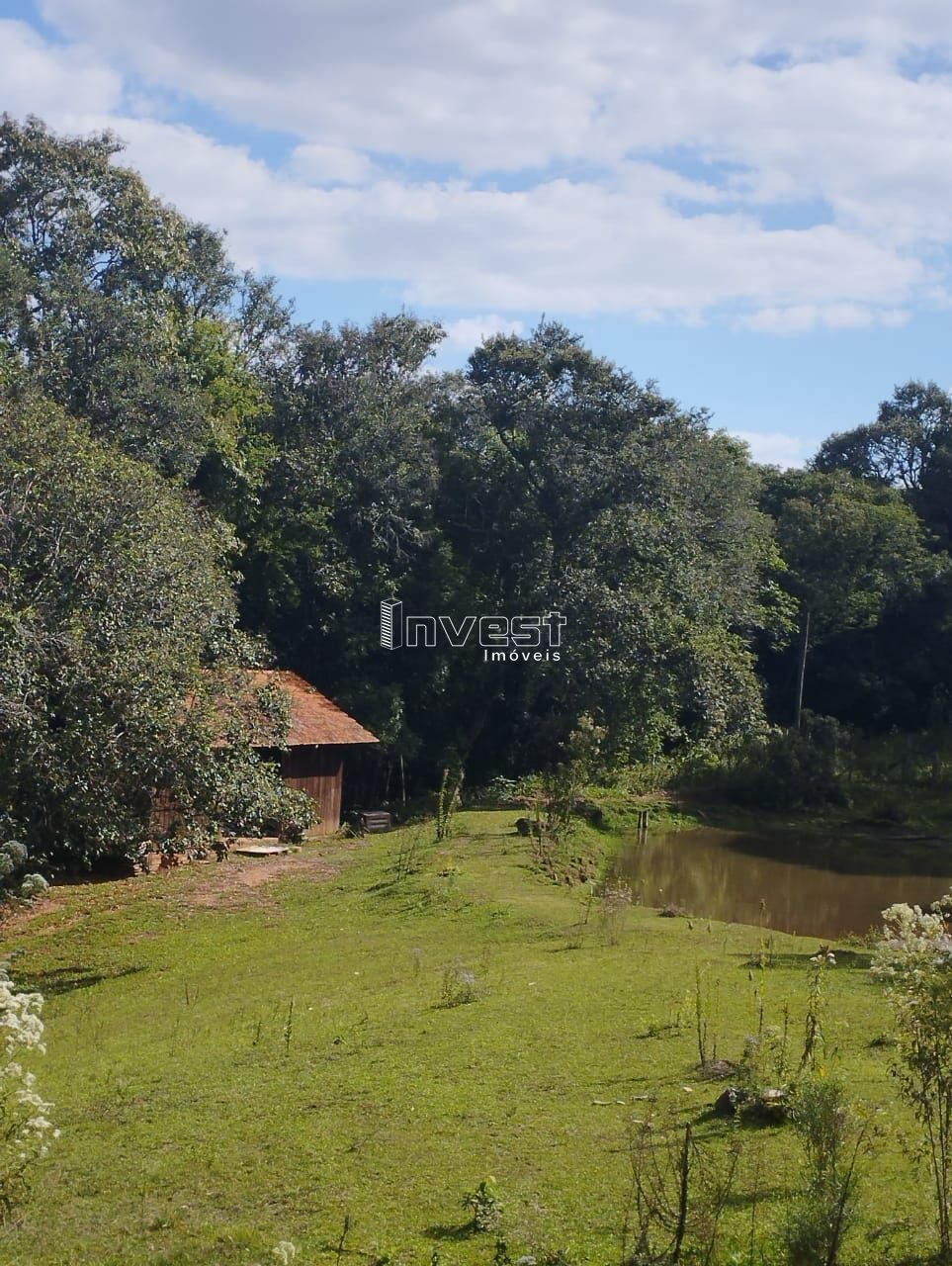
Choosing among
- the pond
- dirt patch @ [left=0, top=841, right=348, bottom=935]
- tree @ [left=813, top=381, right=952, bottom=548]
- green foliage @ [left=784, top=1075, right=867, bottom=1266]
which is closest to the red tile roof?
dirt patch @ [left=0, top=841, right=348, bottom=935]

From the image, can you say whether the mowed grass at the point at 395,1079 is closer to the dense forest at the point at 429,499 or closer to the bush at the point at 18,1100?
the bush at the point at 18,1100

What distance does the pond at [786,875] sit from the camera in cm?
2022

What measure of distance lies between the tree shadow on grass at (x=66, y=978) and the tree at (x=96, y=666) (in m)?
1.52

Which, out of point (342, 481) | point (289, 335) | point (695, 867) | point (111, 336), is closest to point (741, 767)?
point (695, 867)

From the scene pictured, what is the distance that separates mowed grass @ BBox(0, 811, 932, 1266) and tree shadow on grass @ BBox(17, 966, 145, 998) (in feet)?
0.21

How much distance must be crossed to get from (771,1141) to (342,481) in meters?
25.8

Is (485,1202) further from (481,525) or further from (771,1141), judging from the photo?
(481,525)

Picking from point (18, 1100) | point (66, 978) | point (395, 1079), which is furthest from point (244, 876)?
point (18, 1100)

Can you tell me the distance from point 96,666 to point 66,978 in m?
3.95

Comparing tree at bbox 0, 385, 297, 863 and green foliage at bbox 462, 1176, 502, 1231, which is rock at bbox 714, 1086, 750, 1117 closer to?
green foliage at bbox 462, 1176, 502, 1231

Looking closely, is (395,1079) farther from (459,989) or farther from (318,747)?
(318,747)

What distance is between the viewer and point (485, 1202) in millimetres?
6277

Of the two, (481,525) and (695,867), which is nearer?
(695,867)

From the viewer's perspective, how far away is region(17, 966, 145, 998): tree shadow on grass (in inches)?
553
